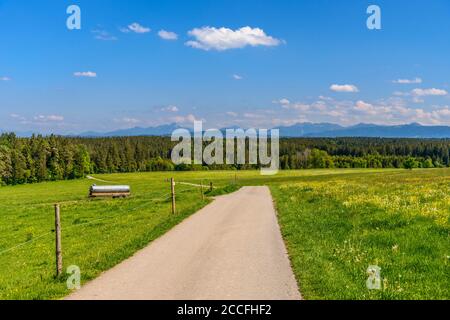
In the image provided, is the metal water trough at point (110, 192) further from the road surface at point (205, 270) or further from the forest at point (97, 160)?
the forest at point (97, 160)

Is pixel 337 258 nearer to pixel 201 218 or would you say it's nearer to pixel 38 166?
pixel 201 218

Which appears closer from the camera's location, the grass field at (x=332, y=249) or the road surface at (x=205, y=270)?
the road surface at (x=205, y=270)

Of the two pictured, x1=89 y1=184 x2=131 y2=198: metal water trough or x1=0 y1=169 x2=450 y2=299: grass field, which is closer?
x1=0 y1=169 x2=450 y2=299: grass field

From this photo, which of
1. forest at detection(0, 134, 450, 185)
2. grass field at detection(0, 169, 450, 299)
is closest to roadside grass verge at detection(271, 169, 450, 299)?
grass field at detection(0, 169, 450, 299)

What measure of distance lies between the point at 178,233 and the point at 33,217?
21.0m

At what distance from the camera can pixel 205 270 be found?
1213 cm

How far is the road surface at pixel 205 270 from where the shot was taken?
9.99m

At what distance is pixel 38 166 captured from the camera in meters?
134

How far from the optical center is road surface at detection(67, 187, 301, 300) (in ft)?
32.8

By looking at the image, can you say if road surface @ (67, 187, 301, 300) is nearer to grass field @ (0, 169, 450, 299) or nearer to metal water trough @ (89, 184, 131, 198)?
grass field @ (0, 169, 450, 299)

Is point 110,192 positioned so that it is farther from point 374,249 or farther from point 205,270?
point 374,249

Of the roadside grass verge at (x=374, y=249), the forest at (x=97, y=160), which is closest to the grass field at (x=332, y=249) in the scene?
the roadside grass verge at (x=374, y=249)
